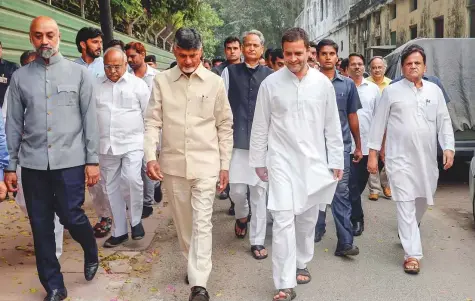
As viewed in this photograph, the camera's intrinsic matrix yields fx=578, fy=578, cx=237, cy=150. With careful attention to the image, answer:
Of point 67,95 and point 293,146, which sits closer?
point 67,95

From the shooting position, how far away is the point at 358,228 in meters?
6.51

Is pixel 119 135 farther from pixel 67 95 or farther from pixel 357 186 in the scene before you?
pixel 357 186

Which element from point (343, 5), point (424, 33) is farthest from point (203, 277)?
point (343, 5)

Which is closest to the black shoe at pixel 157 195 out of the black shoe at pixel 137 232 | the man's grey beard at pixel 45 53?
the black shoe at pixel 137 232

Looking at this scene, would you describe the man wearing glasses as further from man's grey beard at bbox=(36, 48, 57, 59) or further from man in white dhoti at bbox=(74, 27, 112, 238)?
man's grey beard at bbox=(36, 48, 57, 59)

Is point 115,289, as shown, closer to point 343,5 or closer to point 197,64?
point 197,64

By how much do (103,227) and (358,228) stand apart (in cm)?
285

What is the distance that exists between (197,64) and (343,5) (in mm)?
33424

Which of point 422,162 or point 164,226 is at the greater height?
point 422,162

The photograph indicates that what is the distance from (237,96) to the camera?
582 centimetres

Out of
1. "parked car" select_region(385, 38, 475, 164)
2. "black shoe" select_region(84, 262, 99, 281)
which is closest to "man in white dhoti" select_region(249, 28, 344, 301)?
"black shoe" select_region(84, 262, 99, 281)

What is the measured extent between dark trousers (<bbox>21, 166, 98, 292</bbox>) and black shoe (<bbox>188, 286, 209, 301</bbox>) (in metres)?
1.04

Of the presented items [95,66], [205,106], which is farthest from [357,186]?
[95,66]

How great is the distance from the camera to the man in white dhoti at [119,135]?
585 cm
